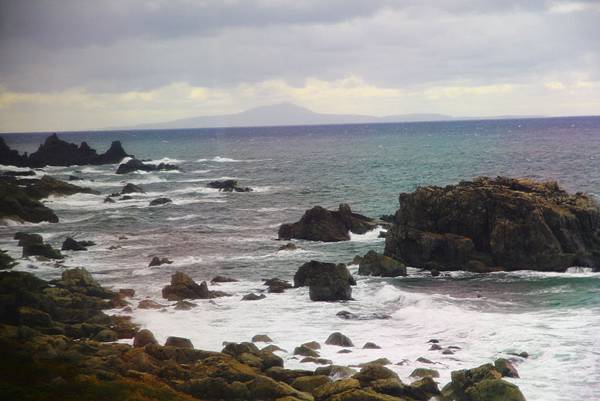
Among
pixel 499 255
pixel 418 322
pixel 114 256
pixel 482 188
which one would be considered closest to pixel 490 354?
pixel 418 322

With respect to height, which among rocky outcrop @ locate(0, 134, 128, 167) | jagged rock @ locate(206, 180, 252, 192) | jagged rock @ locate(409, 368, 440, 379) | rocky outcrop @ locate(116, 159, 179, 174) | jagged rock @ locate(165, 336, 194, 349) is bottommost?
jagged rock @ locate(409, 368, 440, 379)

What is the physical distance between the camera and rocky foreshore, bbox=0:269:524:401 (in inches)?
1000

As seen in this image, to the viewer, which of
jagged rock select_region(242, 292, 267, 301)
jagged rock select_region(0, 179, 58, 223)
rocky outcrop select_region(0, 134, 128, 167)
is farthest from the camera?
rocky outcrop select_region(0, 134, 128, 167)

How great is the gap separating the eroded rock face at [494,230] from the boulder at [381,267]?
289cm

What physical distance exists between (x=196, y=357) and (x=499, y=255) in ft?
92.8

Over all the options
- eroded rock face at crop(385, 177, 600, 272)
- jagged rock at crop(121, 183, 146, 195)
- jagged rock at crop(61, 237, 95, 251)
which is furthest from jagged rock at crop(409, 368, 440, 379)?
jagged rock at crop(121, 183, 146, 195)

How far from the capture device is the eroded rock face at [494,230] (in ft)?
165

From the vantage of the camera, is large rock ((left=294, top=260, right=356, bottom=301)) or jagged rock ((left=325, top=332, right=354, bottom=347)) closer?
jagged rock ((left=325, top=332, right=354, bottom=347))

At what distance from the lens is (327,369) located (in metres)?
29.1

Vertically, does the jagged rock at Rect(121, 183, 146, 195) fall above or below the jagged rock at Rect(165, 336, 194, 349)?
above

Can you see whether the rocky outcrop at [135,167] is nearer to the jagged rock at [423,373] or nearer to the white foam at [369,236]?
the white foam at [369,236]

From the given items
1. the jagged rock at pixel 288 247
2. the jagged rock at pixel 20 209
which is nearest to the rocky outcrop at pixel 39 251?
the jagged rock at pixel 288 247

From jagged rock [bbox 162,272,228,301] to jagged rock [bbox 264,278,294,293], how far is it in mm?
3540

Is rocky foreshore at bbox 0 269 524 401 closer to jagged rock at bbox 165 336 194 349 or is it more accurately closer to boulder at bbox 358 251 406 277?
jagged rock at bbox 165 336 194 349
